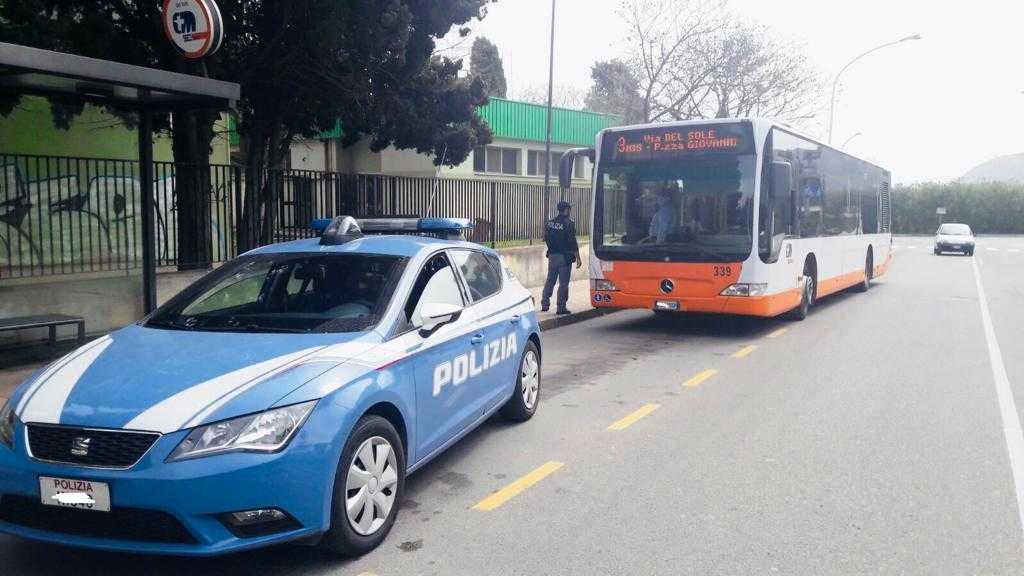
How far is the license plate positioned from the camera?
11.7 feet

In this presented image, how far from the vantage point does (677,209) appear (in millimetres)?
11859

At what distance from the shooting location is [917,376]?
30.0 feet

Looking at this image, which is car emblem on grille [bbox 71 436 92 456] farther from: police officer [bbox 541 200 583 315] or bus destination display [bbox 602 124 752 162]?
police officer [bbox 541 200 583 315]

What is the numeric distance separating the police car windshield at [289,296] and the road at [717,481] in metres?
1.20

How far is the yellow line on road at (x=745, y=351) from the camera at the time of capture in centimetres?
1046

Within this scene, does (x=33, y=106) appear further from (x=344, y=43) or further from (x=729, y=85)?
(x=729, y=85)

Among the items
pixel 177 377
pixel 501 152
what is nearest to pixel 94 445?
pixel 177 377

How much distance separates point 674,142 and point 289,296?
7899 mm

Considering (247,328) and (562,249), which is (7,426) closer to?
(247,328)

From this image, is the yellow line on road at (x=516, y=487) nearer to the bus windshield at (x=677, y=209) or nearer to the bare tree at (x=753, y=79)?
the bus windshield at (x=677, y=209)

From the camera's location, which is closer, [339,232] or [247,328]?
[247,328]

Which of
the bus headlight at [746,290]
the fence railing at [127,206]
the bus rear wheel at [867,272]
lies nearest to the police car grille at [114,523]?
the fence railing at [127,206]

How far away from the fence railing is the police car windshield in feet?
16.6

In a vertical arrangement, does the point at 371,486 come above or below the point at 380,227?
below
